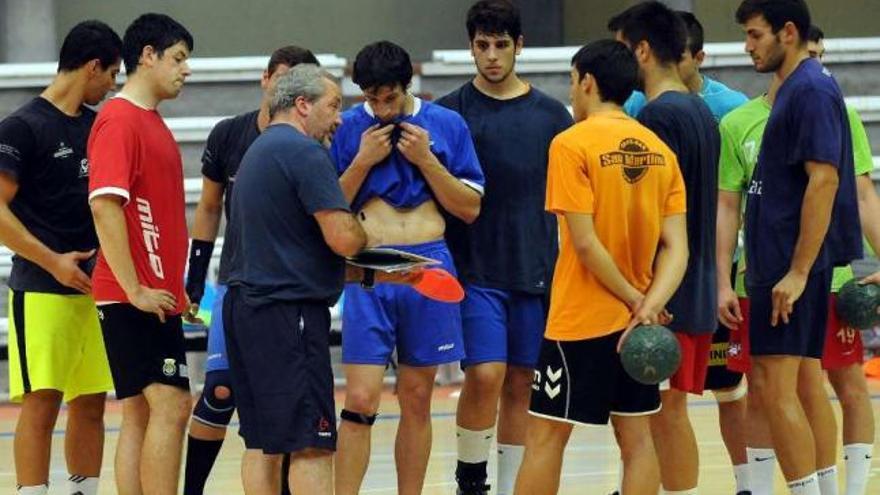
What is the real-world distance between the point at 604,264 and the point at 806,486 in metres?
1.47

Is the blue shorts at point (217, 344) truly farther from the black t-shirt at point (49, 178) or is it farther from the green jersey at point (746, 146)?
the green jersey at point (746, 146)

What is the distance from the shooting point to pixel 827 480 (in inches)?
358

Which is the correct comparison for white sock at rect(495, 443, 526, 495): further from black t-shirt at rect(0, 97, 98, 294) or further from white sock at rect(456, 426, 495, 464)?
black t-shirt at rect(0, 97, 98, 294)

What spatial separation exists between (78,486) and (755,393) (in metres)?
2.95

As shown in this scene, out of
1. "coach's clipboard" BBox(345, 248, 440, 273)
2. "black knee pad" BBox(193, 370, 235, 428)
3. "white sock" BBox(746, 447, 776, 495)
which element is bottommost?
"white sock" BBox(746, 447, 776, 495)

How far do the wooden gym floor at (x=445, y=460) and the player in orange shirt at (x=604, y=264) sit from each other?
2.38m

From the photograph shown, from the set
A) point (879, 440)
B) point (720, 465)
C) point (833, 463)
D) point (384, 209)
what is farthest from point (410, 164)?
point (879, 440)

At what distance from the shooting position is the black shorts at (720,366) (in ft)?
31.8

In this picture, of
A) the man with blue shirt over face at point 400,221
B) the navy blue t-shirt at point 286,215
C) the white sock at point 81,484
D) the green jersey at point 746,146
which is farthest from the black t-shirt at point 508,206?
the white sock at point 81,484

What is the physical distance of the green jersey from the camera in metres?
9.35

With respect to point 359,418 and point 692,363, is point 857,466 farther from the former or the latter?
point 359,418

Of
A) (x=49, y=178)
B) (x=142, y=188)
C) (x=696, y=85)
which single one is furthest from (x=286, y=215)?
(x=696, y=85)

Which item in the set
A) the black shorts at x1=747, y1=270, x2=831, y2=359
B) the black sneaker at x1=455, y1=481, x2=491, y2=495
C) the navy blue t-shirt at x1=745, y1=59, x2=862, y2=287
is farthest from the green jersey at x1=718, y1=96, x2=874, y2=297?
the black sneaker at x1=455, y1=481, x2=491, y2=495

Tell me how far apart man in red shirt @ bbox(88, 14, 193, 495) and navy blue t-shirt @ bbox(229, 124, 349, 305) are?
75cm
